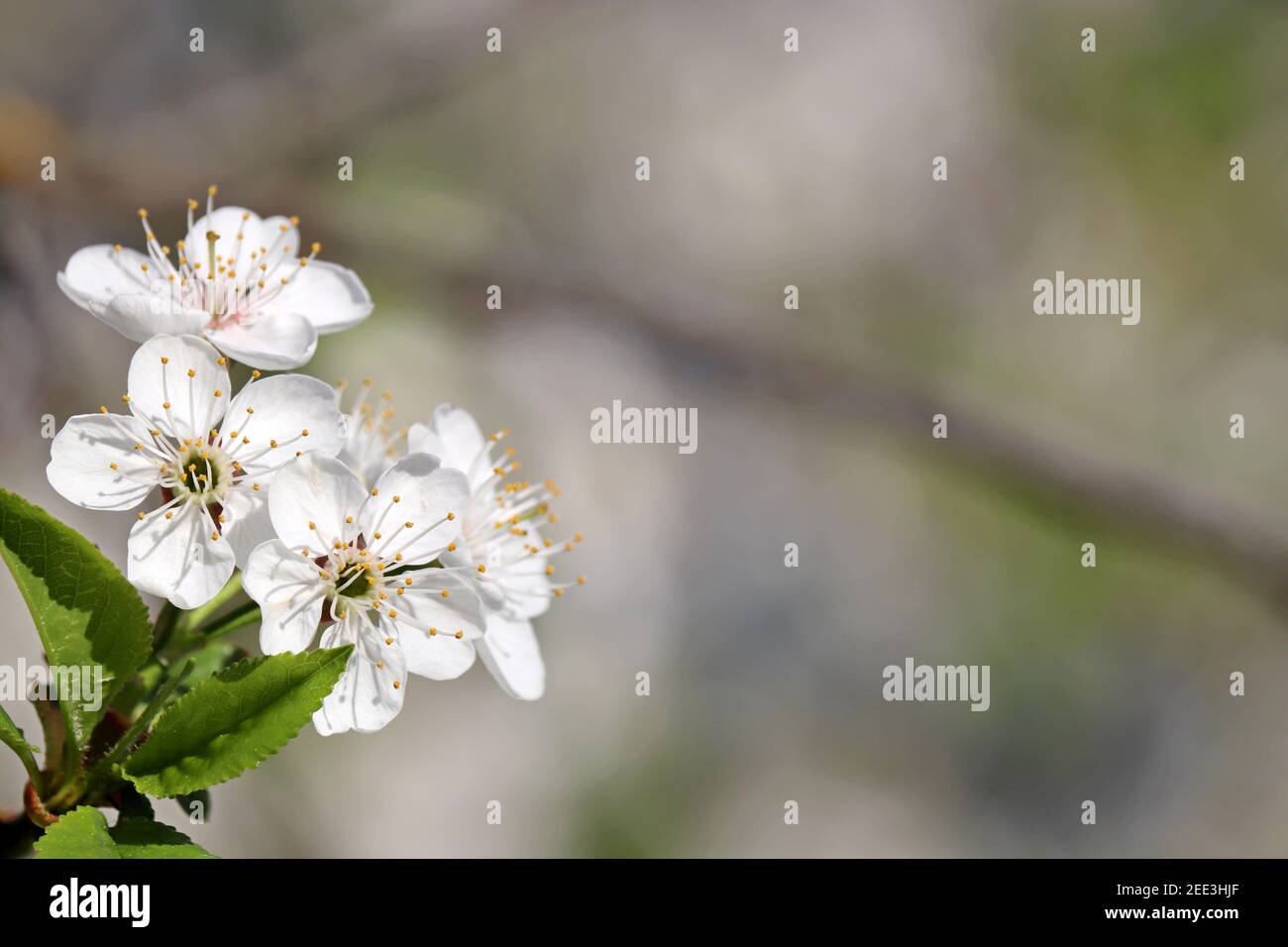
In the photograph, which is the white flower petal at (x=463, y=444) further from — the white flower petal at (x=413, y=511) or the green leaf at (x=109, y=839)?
the green leaf at (x=109, y=839)

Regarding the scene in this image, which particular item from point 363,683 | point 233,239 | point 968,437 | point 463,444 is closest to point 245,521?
point 363,683

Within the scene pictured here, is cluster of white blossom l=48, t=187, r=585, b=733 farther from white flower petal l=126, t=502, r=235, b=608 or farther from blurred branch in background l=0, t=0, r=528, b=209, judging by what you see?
blurred branch in background l=0, t=0, r=528, b=209

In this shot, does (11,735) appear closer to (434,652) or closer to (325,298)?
(434,652)

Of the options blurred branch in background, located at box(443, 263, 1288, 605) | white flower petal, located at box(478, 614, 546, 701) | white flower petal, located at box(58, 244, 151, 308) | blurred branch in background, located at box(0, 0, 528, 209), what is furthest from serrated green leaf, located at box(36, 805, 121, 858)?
blurred branch in background, located at box(443, 263, 1288, 605)

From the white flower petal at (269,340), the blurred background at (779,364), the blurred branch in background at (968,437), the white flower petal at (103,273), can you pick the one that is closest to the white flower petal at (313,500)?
the white flower petal at (269,340)
